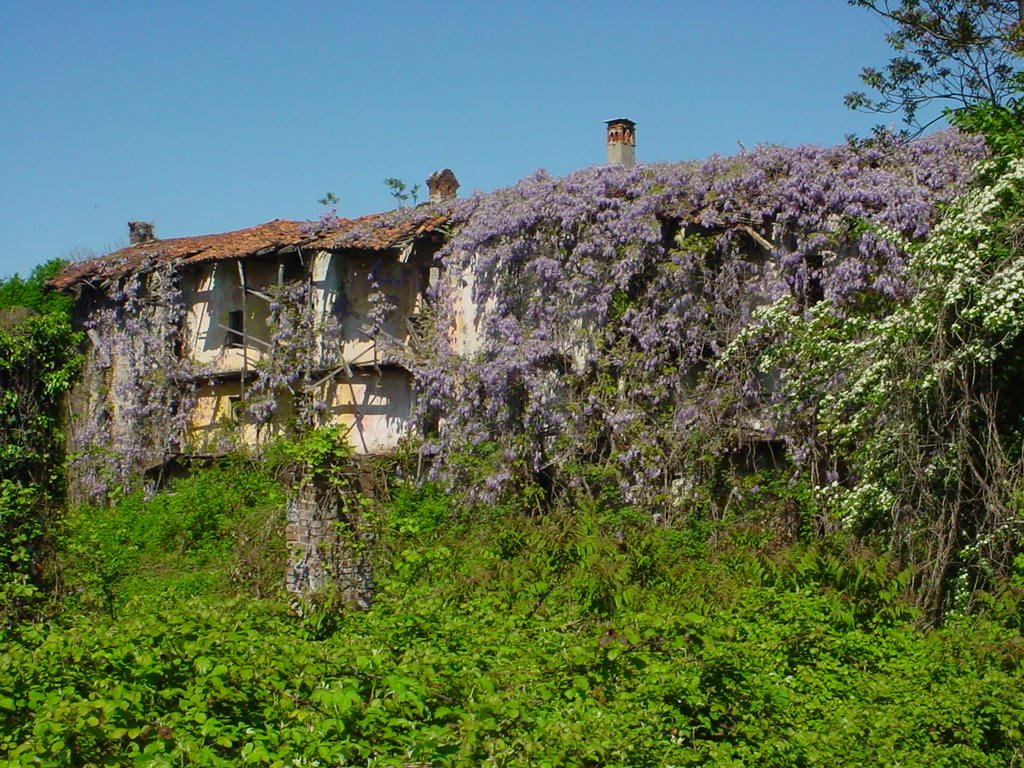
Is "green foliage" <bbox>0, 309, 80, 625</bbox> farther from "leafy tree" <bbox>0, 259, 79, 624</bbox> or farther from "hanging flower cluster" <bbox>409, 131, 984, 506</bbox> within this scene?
"hanging flower cluster" <bbox>409, 131, 984, 506</bbox>

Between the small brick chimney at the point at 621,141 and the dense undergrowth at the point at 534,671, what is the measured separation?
31.2 feet

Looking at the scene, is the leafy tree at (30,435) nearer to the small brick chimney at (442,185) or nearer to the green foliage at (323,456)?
the green foliage at (323,456)

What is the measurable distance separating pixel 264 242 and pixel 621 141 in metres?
7.02

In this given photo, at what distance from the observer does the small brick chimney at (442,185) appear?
2155 cm

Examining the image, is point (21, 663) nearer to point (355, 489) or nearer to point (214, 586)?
point (355, 489)

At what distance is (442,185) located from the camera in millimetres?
21609

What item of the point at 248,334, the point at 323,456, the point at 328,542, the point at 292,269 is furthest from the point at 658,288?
the point at 248,334

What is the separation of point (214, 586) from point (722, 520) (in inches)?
247

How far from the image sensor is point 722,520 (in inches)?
592

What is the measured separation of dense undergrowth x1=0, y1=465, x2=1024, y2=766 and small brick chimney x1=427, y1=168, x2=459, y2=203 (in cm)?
1131

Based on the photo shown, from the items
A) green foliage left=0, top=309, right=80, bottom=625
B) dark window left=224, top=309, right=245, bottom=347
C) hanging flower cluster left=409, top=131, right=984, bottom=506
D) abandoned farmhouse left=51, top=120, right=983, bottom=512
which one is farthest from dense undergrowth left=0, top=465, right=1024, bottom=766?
dark window left=224, top=309, right=245, bottom=347

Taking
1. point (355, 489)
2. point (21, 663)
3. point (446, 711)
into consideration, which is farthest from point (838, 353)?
→ point (21, 663)

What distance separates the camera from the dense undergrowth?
17.4 ft

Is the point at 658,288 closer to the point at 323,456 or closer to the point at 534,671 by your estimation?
the point at 323,456
